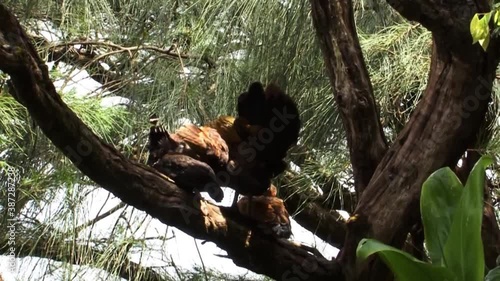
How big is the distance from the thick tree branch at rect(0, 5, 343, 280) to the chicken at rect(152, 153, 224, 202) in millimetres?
13

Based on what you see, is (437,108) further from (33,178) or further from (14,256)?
(14,256)

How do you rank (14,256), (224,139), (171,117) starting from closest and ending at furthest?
1. (224,139)
2. (171,117)
3. (14,256)

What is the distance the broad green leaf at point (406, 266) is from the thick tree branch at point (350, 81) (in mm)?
211

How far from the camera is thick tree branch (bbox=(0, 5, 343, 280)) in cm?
71

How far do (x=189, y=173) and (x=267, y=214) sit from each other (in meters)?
0.14

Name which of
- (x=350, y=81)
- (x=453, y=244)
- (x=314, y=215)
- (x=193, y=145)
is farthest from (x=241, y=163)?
(x=314, y=215)

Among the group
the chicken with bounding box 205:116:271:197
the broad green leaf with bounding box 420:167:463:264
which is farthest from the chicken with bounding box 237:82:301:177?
the broad green leaf with bounding box 420:167:463:264

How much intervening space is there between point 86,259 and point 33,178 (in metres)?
0.16

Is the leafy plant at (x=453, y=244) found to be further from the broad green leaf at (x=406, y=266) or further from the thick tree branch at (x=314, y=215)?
the thick tree branch at (x=314, y=215)

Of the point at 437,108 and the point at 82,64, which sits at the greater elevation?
the point at 82,64

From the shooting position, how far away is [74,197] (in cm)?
123

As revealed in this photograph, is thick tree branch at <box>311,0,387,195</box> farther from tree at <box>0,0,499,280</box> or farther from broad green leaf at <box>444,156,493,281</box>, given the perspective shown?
broad green leaf at <box>444,156,493,281</box>

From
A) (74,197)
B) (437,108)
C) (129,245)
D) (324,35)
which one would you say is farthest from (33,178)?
(437,108)

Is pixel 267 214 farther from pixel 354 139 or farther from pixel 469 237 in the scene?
pixel 469 237
